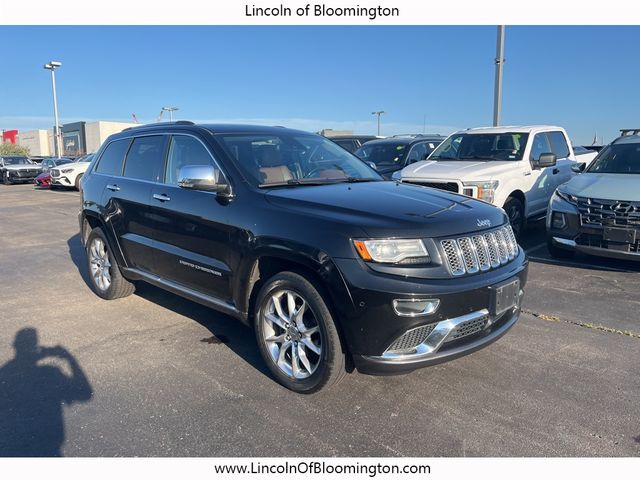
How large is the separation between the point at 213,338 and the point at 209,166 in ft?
4.98

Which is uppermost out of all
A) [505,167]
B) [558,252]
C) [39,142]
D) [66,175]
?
[39,142]

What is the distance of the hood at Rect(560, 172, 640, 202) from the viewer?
235 inches

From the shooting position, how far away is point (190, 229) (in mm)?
4078

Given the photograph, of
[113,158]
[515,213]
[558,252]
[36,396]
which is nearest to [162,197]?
[113,158]

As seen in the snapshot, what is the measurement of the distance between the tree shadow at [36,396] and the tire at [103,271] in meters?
1.09

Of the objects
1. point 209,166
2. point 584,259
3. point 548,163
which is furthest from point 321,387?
point 548,163

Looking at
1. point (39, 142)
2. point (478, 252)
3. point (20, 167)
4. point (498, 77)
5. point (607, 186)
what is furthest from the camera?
point (39, 142)

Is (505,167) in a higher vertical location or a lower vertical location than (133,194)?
higher

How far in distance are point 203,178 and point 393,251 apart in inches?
60.2

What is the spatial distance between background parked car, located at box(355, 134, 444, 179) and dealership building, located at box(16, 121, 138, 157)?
54221mm

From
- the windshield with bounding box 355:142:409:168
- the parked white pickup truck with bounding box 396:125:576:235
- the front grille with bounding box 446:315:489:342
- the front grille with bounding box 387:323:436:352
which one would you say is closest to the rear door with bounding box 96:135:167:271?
the front grille with bounding box 387:323:436:352

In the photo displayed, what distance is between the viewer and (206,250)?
3.96 meters

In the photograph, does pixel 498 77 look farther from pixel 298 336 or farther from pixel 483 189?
pixel 298 336

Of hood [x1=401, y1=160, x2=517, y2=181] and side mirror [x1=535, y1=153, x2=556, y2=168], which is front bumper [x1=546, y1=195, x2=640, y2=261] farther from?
side mirror [x1=535, y1=153, x2=556, y2=168]
